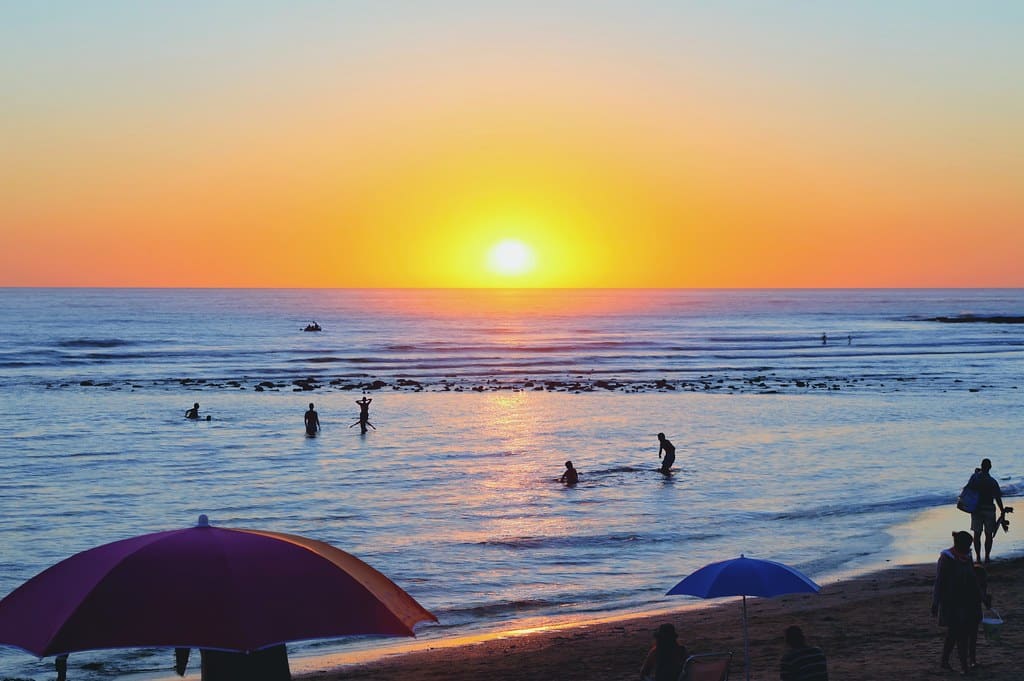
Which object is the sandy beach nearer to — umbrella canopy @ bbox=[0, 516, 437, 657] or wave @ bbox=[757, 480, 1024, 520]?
wave @ bbox=[757, 480, 1024, 520]

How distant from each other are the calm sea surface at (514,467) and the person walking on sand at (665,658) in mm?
6204

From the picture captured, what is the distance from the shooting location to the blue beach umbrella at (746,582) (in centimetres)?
1022

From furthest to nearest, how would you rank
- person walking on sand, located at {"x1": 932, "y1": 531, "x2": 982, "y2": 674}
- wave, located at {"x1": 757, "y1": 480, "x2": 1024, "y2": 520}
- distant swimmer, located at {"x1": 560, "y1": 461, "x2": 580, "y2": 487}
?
1. distant swimmer, located at {"x1": 560, "y1": 461, "x2": 580, "y2": 487}
2. wave, located at {"x1": 757, "y1": 480, "x2": 1024, "y2": 520}
3. person walking on sand, located at {"x1": 932, "y1": 531, "x2": 982, "y2": 674}

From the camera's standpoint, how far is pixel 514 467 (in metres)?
32.0

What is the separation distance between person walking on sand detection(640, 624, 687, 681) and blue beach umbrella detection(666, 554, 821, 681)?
0.44m

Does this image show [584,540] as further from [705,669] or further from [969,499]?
[705,669]

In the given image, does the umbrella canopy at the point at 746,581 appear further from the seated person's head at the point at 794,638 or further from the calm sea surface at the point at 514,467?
the calm sea surface at the point at 514,467

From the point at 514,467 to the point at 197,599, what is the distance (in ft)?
86.5

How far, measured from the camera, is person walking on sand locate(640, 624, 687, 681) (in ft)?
34.0

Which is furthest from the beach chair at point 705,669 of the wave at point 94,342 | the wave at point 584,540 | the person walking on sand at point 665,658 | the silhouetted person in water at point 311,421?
the wave at point 94,342

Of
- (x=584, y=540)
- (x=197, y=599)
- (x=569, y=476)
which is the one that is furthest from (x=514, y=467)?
(x=197, y=599)

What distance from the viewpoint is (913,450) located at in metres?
34.5

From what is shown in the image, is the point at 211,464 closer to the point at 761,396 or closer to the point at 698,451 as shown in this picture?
the point at 698,451

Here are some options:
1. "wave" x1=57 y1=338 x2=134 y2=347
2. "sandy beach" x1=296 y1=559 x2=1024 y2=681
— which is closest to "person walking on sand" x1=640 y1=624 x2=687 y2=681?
"sandy beach" x1=296 y1=559 x2=1024 y2=681
